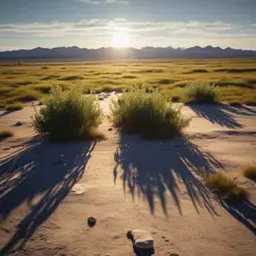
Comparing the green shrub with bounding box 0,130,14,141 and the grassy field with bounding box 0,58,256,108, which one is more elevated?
the green shrub with bounding box 0,130,14,141

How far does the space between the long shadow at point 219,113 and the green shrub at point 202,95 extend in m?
0.73

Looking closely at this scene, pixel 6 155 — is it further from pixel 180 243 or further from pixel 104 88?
pixel 104 88

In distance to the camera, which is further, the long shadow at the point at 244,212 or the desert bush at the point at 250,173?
the desert bush at the point at 250,173

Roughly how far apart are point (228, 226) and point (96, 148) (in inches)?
190

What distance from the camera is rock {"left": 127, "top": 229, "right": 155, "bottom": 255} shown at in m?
4.38

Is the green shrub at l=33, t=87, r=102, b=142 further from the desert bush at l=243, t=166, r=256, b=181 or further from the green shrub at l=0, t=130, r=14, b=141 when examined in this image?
the desert bush at l=243, t=166, r=256, b=181

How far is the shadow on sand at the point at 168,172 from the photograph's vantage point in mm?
5719

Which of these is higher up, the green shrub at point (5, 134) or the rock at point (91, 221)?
the rock at point (91, 221)

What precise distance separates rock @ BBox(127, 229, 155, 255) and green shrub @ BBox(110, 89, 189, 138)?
5512 mm

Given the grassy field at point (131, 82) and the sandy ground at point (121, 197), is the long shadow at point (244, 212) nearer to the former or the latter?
the sandy ground at point (121, 197)

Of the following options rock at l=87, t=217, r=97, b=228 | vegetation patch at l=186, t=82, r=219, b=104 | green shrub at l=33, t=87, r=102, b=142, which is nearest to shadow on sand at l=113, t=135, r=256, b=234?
rock at l=87, t=217, r=97, b=228

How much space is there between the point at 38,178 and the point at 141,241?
3280mm

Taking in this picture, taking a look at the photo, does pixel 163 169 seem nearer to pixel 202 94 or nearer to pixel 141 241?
pixel 141 241

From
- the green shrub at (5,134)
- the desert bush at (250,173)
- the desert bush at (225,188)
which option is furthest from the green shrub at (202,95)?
the desert bush at (225,188)
